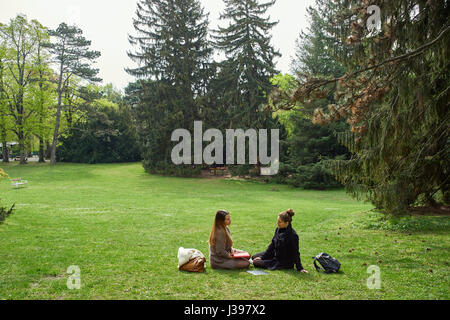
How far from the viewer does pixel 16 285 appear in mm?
5336

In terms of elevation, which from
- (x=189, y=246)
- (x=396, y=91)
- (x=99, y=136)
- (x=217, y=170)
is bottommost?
(x=189, y=246)

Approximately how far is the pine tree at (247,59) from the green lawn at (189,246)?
19627 mm

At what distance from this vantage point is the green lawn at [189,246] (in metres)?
5.21

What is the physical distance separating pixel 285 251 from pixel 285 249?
42mm

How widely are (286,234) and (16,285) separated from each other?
472cm

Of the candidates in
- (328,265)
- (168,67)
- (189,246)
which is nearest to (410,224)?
(328,265)

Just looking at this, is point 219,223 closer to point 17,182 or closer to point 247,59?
point 17,182

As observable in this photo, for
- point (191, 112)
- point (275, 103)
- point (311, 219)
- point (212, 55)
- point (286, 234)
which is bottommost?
point (311, 219)

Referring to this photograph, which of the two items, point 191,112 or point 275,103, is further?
point 191,112

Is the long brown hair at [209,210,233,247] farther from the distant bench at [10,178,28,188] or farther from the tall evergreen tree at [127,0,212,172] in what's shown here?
the tall evergreen tree at [127,0,212,172]

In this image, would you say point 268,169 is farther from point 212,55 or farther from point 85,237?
point 85,237

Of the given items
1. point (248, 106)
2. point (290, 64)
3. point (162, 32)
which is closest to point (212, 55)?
point (162, 32)

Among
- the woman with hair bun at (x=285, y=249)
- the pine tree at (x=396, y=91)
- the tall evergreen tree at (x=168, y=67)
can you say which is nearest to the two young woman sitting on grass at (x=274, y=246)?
the woman with hair bun at (x=285, y=249)

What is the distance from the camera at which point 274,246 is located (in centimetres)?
657
